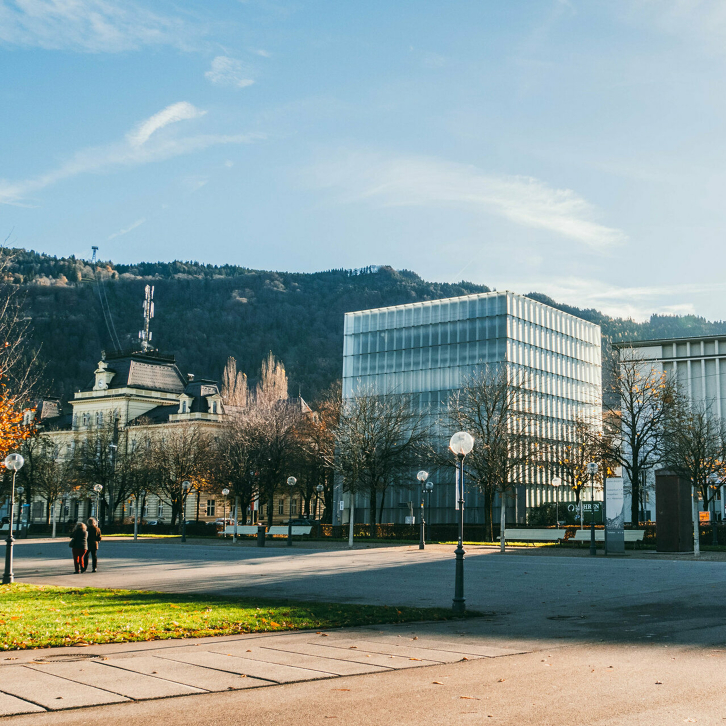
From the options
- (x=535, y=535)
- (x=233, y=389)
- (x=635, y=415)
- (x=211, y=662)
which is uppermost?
(x=233, y=389)

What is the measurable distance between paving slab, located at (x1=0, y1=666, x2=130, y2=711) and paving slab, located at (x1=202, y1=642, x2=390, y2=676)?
2363 millimetres

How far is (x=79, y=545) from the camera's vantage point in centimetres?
2598

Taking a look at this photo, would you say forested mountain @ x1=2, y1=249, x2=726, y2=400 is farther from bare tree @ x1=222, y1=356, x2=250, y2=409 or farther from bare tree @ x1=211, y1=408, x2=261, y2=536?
bare tree @ x1=211, y1=408, x2=261, y2=536

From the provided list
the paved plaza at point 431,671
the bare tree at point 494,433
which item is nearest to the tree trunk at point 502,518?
the bare tree at point 494,433

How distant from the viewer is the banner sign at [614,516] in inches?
1393

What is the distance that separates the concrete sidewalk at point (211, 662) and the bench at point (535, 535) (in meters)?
37.2

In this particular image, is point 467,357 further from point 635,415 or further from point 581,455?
point 635,415

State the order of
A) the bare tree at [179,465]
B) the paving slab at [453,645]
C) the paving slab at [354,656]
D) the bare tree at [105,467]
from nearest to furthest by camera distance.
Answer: the paving slab at [354,656] → the paving slab at [453,645] → the bare tree at [179,465] → the bare tree at [105,467]

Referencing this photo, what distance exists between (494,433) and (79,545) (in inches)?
1289

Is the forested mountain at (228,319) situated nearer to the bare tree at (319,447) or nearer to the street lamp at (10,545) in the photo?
the bare tree at (319,447)

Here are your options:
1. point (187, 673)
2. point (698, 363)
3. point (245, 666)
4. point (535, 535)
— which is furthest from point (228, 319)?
point (187, 673)

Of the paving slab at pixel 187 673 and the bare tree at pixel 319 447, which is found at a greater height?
the bare tree at pixel 319 447

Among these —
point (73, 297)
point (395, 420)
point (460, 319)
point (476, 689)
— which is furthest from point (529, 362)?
point (73, 297)

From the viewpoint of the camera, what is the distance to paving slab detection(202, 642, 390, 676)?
30.5 feet
